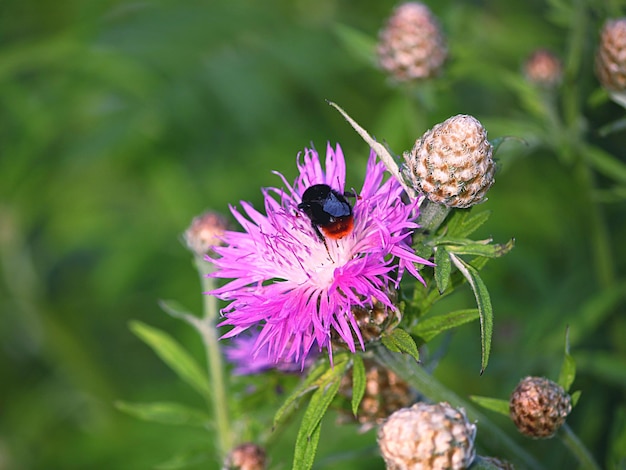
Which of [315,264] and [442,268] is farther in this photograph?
[315,264]

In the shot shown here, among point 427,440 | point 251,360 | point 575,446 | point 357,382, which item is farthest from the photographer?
point 251,360

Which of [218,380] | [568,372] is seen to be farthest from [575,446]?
[218,380]

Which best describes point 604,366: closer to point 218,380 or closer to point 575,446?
point 575,446

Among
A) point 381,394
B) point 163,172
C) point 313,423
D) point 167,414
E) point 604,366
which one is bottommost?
point 604,366

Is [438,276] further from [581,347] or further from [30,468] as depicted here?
[30,468]

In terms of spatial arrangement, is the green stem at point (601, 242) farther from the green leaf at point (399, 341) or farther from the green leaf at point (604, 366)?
the green leaf at point (399, 341)
